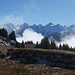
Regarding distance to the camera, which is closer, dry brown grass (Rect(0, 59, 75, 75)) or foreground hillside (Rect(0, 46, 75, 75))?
dry brown grass (Rect(0, 59, 75, 75))

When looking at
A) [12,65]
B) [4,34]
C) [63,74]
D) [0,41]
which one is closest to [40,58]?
[12,65]

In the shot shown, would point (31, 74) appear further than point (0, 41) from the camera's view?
No

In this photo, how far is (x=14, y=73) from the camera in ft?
254

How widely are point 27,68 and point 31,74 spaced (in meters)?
10.2

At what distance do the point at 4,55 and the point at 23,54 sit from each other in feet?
32.0

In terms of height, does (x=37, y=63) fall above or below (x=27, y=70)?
above

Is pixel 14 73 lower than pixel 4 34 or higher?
lower

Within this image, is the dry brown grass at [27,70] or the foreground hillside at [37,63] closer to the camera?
the dry brown grass at [27,70]

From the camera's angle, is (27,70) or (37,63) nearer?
(27,70)

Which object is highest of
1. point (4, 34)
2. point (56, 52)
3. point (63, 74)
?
point (4, 34)

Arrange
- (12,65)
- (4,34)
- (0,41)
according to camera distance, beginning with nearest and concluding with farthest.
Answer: (12,65), (0,41), (4,34)

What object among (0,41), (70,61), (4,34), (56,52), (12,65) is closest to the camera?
(12,65)

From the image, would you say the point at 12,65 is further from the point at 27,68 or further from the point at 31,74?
the point at 31,74

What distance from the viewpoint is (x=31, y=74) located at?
76688 millimetres
